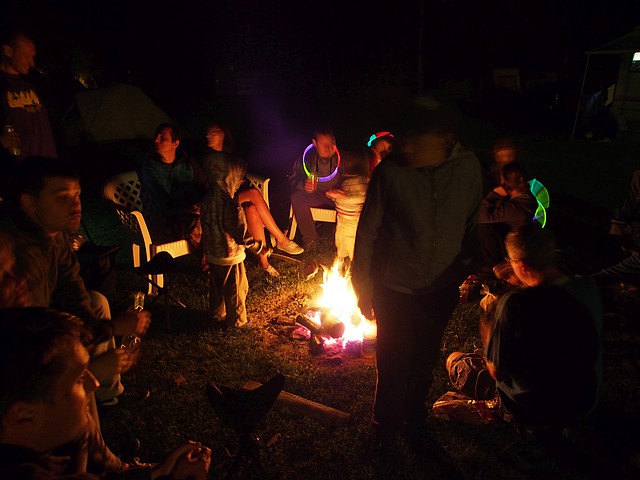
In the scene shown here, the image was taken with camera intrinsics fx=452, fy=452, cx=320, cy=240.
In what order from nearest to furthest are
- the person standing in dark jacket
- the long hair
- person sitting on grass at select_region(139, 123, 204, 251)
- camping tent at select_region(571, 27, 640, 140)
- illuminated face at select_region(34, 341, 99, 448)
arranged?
the long hair, illuminated face at select_region(34, 341, 99, 448), the person standing in dark jacket, person sitting on grass at select_region(139, 123, 204, 251), camping tent at select_region(571, 27, 640, 140)

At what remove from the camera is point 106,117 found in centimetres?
1261

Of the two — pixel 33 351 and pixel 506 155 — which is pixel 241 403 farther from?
pixel 506 155

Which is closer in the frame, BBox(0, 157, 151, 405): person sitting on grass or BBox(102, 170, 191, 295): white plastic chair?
BBox(0, 157, 151, 405): person sitting on grass

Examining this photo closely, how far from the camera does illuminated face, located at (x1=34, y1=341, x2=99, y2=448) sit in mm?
1658

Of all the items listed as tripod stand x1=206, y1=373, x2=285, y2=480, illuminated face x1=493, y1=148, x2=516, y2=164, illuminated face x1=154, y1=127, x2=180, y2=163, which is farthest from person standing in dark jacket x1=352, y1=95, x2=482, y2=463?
illuminated face x1=154, y1=127, x2=180, y2=163

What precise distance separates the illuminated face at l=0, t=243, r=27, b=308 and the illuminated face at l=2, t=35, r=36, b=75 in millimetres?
3502

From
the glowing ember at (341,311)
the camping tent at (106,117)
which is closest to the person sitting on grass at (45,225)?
the glowing ember at (341,311)

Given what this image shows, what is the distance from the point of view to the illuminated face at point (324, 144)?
623 centimetres

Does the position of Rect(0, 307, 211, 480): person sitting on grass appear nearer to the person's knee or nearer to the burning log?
the person's knee

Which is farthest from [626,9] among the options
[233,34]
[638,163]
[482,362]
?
[482,362]

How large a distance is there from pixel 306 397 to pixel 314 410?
0.80 ft

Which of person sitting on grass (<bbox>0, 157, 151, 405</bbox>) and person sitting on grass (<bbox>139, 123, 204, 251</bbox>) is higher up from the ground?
person sitting on grass (<bbox>0, 157, 151, 405</bbox>)

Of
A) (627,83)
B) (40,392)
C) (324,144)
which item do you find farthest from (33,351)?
(627,83)

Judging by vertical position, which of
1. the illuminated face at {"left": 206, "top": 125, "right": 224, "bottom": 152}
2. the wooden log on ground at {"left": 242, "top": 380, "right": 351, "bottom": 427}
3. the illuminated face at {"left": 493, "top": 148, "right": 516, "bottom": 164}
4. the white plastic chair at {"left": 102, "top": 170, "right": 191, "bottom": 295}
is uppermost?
the illuminated face at {"left": 206, "top": 125, "right": 224, "bottom": 152}
